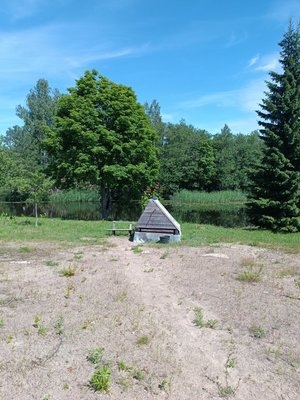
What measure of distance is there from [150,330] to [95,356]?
1301mm

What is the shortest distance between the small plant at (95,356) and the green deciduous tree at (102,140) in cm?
2187

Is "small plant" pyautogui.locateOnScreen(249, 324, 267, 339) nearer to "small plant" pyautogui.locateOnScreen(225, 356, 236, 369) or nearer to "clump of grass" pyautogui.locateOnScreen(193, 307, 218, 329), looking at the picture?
"clump of grass" pyautogui.locateOnScreen(193, 307, 218, 329)

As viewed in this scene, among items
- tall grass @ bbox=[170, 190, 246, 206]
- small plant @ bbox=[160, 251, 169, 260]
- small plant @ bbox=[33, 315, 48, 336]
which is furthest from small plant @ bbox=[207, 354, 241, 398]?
tall grass @ bbox=[170, 190, 246, 206]

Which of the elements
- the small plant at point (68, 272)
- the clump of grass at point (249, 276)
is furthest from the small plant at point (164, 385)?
the small plant at point (68, 272)

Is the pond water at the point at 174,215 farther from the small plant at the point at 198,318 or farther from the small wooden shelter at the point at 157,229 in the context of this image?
the small plant at the point at 198,318

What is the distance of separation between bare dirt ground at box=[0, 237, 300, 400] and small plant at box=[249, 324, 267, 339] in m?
→ 0.02

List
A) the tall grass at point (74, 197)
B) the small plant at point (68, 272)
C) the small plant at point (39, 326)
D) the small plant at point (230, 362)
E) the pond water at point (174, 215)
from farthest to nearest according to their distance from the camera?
the tall grass at point (74, 197) → the pond water at point (174, 215) → the small plant at point (68, 272) → the small plant at point (39, 326) → the small plant at point (230, 362)

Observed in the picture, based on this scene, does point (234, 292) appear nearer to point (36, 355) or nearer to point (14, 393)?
point (36, 355)

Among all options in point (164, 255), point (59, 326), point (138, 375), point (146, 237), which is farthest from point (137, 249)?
point (138, 375)

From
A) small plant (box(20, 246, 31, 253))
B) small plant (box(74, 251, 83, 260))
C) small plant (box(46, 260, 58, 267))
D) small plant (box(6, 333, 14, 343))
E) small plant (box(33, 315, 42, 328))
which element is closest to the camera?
small plant (box(6, 333, 14, 343))

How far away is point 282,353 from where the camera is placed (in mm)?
6086

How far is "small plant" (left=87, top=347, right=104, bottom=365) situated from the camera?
5.67m

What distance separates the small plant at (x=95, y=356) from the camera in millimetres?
5665

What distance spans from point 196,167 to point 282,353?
61307 mm
